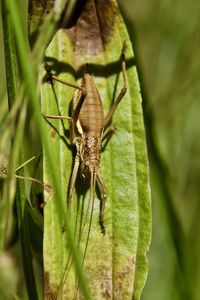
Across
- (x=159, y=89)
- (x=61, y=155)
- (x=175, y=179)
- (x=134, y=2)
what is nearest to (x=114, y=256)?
(x=61, y=155)

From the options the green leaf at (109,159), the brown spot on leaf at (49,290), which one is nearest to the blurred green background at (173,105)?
the green leaf at (109,159)

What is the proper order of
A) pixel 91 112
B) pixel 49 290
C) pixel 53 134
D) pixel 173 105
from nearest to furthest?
pixel 49 290
pixel 53 134
pixel 91 112
pixel 173 105

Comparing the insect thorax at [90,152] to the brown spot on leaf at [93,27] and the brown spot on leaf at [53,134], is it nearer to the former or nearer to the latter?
the brown spot on leaf at [53,134]

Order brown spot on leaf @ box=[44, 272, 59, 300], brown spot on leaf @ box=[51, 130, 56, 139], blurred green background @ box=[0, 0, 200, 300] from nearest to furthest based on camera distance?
brown spot on leaf @ box=[44, 272, 59, 300], brown spot on leaf @ box=[51, 130, 56, 139], blurred green background @ box=[0, 0, 200, 300]

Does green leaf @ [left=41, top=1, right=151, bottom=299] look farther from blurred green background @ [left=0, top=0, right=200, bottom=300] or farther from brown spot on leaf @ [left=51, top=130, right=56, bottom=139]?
blurred green background @ [left=0, top=0, right=200, bottom=300]

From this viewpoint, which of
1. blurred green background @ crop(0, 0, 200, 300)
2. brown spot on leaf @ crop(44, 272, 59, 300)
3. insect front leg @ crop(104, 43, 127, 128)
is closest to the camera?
brown spot on leaf @ crop(44, 272, 59, 300)

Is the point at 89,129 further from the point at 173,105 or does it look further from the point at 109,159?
the point at 173,105

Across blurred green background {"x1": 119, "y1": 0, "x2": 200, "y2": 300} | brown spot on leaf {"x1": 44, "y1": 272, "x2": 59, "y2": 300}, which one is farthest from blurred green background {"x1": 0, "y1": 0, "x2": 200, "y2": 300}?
brown spot on leaf {"x1": 44, "y1": 272, "x2": 59, "y2": 300}

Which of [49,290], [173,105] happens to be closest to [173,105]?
[173,105]

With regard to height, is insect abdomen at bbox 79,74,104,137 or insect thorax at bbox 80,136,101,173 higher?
insect abdomen at bbox 79,74,104,137
